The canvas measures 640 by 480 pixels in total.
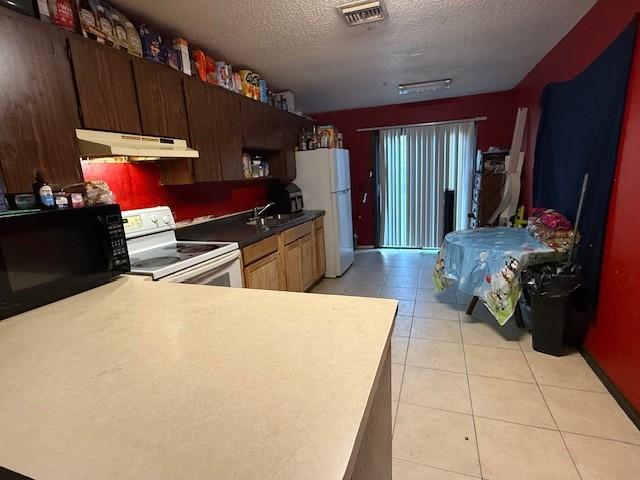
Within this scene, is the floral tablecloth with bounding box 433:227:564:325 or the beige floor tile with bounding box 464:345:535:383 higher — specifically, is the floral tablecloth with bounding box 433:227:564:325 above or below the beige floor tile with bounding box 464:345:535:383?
above

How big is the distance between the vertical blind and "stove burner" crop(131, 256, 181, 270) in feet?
12.9

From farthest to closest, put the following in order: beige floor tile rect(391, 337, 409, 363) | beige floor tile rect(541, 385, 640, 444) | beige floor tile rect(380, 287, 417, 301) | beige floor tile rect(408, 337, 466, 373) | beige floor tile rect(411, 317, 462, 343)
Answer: beige floor tile rect(380, 287, 417, 301) < beige floor tile rect(411, 317, 462, 343) < beige floor tile rect(391, 337, 409, 363) < beige floor tile rect(408, 337, 466, 373) < beige floor tile rect(541, 385, 640, 444)

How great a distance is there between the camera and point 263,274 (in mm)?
2561

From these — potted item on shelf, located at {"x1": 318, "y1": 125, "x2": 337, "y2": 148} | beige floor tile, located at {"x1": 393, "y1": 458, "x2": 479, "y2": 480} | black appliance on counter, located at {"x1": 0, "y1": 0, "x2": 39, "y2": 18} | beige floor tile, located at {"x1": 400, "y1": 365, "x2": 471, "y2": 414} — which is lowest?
beige floor tile, located at {"x1": 393, "y1": 458, "x2": 479, "y2": 480}

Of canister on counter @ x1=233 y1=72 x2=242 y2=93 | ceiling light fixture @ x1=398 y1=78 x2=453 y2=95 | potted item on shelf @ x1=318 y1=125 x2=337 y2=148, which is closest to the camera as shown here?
canister on counter @ x1=233 y1=72 x2=242 y2=93

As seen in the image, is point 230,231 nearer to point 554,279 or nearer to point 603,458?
point 554,279

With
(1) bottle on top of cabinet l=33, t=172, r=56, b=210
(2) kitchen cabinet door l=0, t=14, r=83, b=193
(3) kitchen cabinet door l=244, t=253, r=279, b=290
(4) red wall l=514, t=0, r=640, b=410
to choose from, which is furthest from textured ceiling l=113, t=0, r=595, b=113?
(3) kitchen cabinet door l=244, t=253, r=279, b=290

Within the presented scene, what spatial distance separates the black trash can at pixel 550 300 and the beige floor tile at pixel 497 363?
203mm

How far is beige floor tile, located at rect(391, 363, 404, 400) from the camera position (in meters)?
1.88

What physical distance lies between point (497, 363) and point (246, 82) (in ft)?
10.3

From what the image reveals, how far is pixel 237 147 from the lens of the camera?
2738 millimetres

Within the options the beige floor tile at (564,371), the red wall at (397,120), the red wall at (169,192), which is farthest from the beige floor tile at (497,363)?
the red wall at (397,120)

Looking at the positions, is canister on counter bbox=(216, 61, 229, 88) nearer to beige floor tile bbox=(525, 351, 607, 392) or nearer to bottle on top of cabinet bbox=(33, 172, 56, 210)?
bottle on top of cabinet bbox=(33, 172, 56, 210)

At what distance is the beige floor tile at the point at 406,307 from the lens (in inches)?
116
